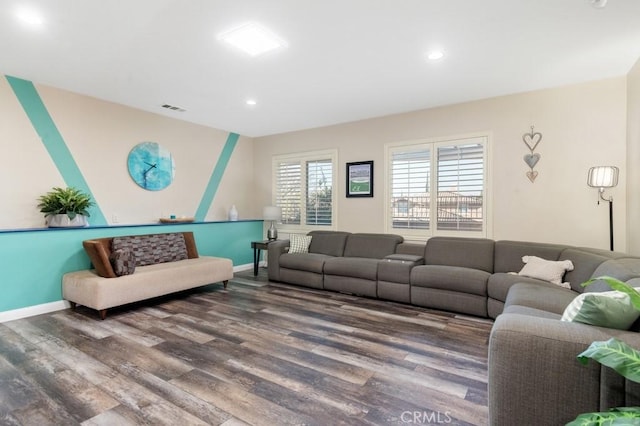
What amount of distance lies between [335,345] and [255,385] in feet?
2.73

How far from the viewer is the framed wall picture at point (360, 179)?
16.9 feet

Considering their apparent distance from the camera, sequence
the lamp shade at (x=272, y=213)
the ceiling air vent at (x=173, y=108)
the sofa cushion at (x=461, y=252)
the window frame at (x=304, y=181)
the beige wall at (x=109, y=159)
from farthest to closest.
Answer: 1. the lamp shade at (x=272, y=213)
2. the window frame at (x=304, y=181)
3. the ceiling air vent at (x=173, y=108)
4. the sofa cushion at (x=461, y=252)
5. the beige wall at (x=109, y=159)

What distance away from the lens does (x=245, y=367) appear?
93.4 inches

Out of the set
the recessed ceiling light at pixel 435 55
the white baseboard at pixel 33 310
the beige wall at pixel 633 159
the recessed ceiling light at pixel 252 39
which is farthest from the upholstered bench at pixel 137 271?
the beige wall at pixel 633 159

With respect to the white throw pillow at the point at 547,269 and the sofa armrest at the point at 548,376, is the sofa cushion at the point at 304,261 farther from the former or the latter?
the sofa armrest at the point at 548,376

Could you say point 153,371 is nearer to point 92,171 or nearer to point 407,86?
point 92,171

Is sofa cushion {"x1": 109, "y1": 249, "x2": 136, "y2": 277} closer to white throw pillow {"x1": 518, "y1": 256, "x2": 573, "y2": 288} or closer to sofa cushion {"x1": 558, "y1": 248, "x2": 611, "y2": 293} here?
white throw pillow {"x1": 518, "y1": 256, "x2": 573, "y2": 288}

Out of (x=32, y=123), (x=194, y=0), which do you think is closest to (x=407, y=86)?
(x=194, y=0)

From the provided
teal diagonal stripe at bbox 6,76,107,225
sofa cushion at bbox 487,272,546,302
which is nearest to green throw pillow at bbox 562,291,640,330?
sofa cushion at bbox 487,272,546,302

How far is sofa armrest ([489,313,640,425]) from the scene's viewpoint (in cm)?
127

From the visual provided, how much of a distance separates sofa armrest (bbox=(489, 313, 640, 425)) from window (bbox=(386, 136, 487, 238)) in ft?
10.1

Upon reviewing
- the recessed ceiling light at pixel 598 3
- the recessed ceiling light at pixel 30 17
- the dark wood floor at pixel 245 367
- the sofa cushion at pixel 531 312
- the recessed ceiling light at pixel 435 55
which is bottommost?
the dark wood floor at pixel 245 367

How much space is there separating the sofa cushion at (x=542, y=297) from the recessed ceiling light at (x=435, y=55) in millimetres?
2220

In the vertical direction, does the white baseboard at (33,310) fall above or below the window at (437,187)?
below
